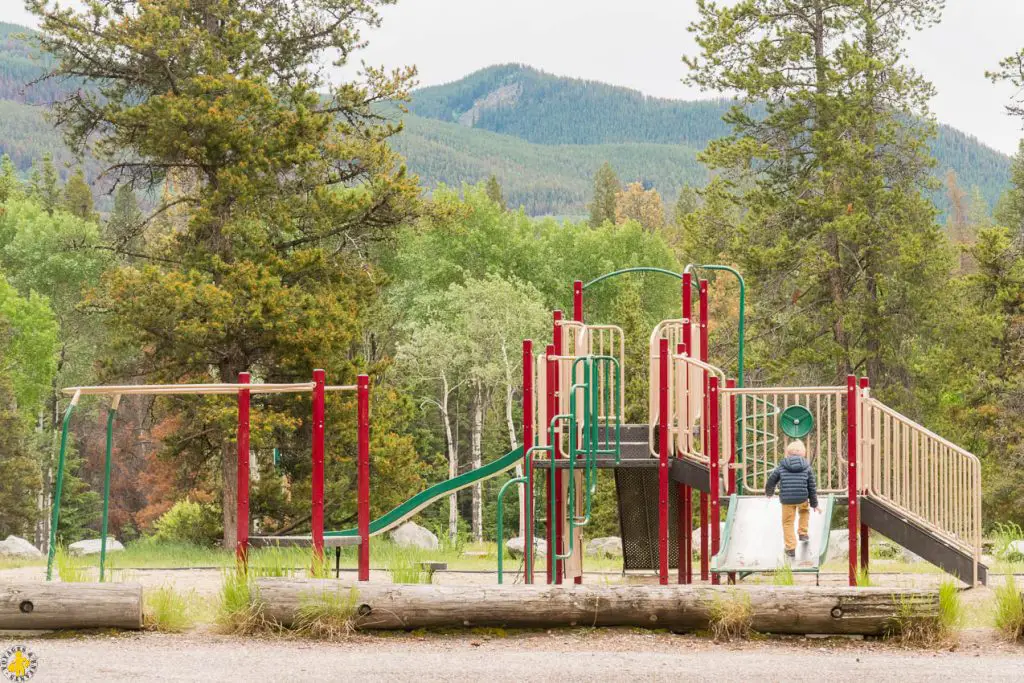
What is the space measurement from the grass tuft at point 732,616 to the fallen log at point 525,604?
1 cm

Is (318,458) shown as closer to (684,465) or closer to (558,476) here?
(558,476)

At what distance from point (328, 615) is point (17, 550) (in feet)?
57.0

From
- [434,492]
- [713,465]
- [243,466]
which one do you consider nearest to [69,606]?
[243,466]

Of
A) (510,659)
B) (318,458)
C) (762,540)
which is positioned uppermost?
(318,458)

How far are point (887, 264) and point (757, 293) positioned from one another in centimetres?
318

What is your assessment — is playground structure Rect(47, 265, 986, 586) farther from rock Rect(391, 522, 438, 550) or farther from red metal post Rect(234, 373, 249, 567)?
rock Rect(391, 522, 438, 550)

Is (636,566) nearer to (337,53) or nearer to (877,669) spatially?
(877,669)

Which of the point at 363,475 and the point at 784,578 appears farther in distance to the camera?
the point at 363,475

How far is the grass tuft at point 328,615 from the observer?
10.6 m

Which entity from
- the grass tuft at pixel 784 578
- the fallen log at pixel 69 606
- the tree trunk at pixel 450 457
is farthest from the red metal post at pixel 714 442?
the tree trunk at pixel 450 457

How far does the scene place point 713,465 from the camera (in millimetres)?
13391

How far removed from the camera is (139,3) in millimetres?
27375

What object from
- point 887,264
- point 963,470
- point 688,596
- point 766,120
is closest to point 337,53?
point 766,120

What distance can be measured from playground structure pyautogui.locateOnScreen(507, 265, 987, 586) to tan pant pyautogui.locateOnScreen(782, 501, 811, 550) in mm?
128
